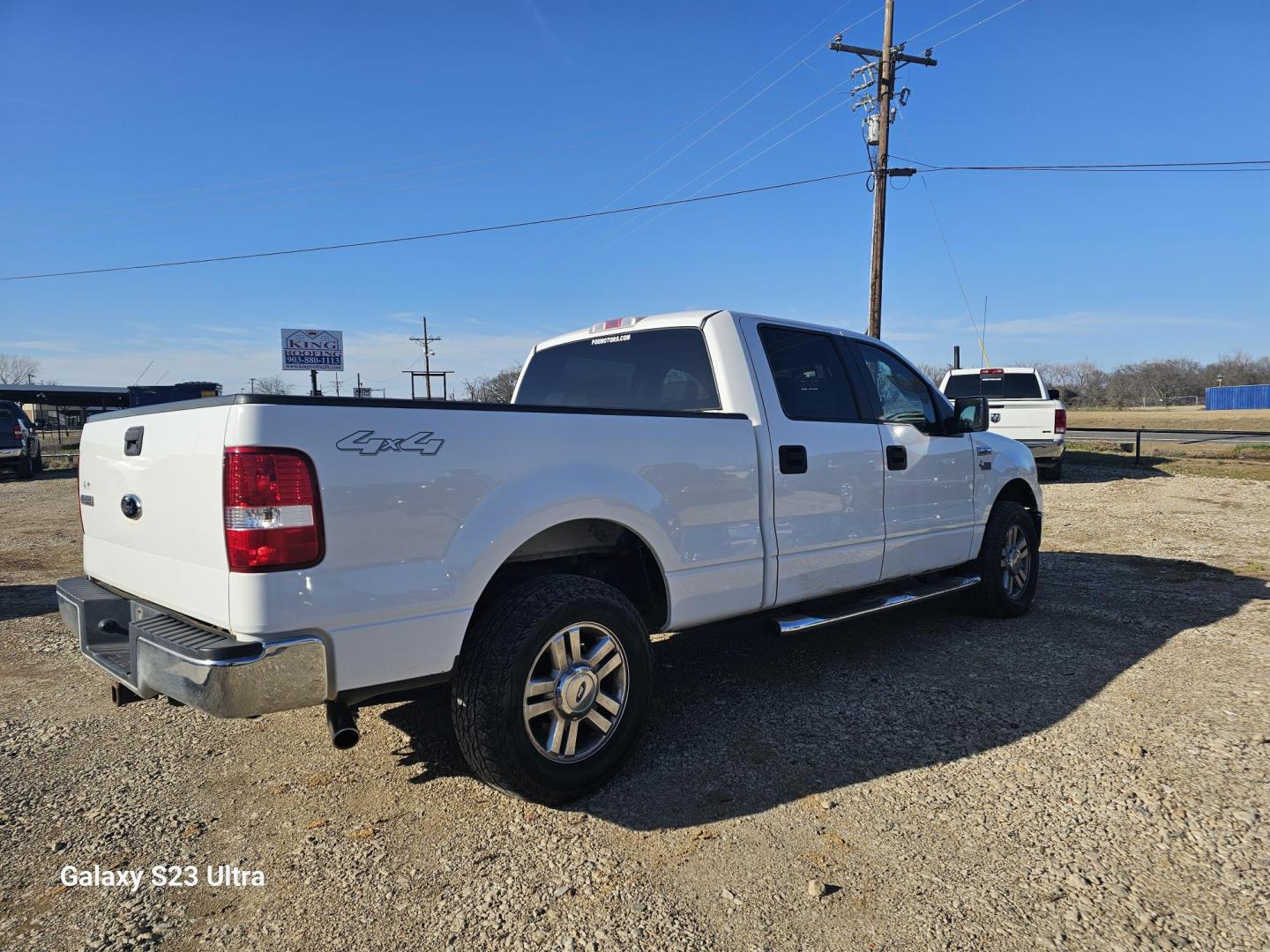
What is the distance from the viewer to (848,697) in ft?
13.3

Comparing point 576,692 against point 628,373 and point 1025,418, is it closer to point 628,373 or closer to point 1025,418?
point 628,373

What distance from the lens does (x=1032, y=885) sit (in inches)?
97.3

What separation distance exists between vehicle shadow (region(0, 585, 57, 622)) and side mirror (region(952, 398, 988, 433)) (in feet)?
22.4

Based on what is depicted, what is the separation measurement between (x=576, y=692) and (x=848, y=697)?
175 cm

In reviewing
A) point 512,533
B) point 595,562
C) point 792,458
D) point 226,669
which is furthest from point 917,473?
point 226,669

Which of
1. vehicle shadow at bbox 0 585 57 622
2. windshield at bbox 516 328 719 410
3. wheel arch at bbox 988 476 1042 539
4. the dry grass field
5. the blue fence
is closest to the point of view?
windshield at bbox 516 328 719 410

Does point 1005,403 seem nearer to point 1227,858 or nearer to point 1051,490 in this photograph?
point 1051,490

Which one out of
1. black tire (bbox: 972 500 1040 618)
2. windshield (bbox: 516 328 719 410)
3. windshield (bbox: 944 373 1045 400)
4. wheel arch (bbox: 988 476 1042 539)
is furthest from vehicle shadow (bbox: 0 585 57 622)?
windshield (bbox: 944 373 1045 400)

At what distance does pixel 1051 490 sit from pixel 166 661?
13717 mm

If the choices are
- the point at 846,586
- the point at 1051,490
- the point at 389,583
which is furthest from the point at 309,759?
the point at 1051,490

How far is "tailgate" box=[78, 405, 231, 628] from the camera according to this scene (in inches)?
94.7

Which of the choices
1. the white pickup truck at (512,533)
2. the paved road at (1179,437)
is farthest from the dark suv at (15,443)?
the paved road at (1179,437)

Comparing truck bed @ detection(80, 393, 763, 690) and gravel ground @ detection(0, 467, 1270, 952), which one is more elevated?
truck bed @ detection(80, 393, 763, 690)

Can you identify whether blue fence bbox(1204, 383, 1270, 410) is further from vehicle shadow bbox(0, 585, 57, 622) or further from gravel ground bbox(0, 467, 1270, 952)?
vehicle shadow bbox(0, 585, 57, 622)
